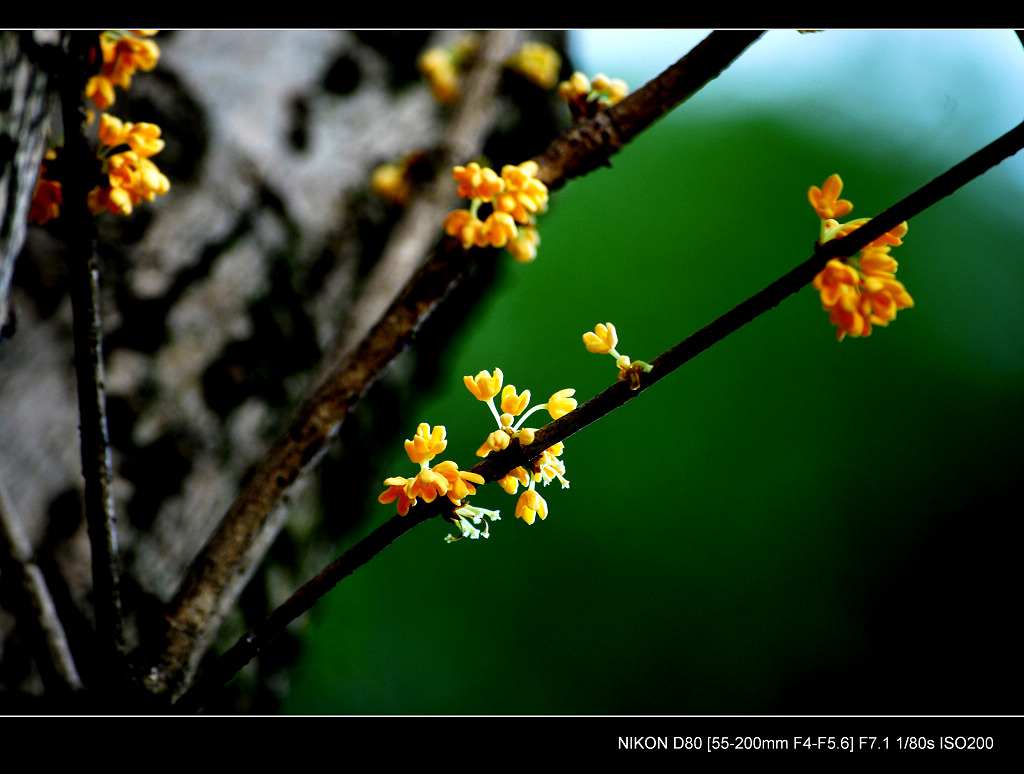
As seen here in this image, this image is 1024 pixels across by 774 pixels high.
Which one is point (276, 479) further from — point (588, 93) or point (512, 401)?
point (588, 93)

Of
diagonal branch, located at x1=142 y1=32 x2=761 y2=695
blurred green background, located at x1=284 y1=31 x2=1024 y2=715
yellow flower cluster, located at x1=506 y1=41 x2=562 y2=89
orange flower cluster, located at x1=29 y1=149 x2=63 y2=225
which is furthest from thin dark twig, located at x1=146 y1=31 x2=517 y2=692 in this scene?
blurred green background, located at x1=284 y1=31 x2=1024 y2=715

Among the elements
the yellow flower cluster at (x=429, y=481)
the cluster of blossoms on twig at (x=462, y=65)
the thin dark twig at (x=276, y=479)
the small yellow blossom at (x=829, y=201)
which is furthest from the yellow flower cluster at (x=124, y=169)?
the cluster of blossoms on twig at (x=462, y=65)

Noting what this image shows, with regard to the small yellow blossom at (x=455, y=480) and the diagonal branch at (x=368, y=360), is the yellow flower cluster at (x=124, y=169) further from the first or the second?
the small yellow blossom at (x=455, y=480)

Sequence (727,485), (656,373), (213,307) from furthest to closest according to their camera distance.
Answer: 1. (727,485)
2. (213,307)
3. (656,373)

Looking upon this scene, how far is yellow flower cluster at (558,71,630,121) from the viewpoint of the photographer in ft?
2.12

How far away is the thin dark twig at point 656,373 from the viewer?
40 cm

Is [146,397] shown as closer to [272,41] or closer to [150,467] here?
[150,467]

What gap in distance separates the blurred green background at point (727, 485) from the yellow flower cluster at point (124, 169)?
2067mm

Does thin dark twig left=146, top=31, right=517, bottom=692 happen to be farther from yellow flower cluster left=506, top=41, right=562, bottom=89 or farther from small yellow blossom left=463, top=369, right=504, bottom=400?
yellow flower cluster left=506, top=41, right=562, bottom=89

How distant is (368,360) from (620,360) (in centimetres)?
30

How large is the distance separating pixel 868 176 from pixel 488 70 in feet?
7.35

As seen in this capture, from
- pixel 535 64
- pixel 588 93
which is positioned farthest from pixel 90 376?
pixel 535 64

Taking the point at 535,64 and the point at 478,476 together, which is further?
the point at 535,64

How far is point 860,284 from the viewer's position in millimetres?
465
